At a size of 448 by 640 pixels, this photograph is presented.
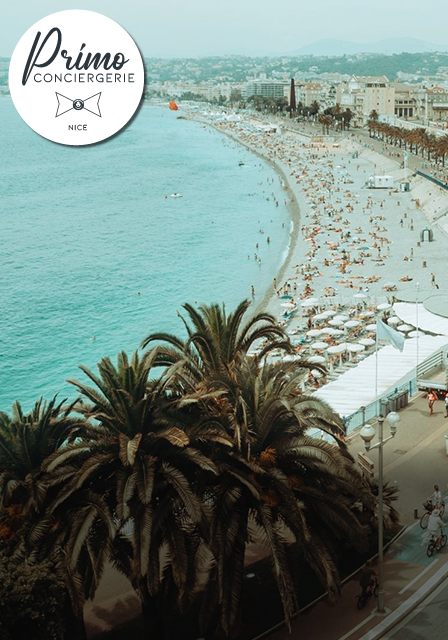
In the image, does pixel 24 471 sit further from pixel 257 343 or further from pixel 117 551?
pixel 257 343

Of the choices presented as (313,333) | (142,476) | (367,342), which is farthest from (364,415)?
(313,333)

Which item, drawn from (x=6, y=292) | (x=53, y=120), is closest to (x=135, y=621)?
(x=53, y=120)

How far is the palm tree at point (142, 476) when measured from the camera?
35.5 feet

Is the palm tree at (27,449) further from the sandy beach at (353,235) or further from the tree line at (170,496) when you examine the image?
the sandy beach at (353,235)

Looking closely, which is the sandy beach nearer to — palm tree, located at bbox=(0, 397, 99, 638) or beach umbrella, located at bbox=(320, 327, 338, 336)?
beach umbrella, located at bbox=(320, 327, 338, 336)

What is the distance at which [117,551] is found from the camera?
1135 cm

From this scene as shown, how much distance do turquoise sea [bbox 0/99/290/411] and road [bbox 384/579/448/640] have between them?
71.2ft

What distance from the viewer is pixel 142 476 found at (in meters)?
11.0

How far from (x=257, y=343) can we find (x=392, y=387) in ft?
41.4

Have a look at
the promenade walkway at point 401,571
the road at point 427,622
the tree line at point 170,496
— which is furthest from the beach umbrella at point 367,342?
the road at point 427,622

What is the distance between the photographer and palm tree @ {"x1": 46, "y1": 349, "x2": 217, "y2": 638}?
10.8 meters

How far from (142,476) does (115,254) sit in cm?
4972

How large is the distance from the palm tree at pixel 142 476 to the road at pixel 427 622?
3.20m

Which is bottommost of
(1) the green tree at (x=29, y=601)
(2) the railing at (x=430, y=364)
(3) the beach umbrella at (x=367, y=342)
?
(3) the beach umbrella at (x=367, y=342)
